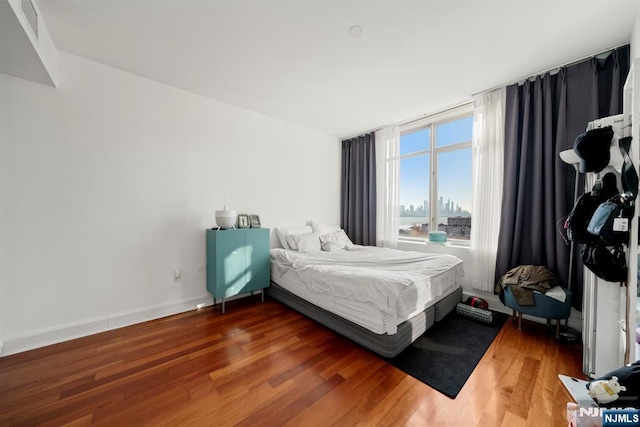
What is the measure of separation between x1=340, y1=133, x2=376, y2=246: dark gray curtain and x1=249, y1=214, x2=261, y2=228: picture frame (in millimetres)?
1889

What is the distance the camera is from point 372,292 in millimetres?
1843

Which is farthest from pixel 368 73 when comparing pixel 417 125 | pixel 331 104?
pixel 417 125

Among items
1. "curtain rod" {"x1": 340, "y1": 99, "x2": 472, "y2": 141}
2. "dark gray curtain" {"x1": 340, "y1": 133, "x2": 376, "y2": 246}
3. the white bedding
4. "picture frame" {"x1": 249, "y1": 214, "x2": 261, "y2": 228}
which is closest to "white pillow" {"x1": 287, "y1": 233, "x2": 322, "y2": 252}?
the white bedding

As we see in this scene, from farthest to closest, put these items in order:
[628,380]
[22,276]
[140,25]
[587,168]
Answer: [22,276] → [140,25] → [587,168] → [628,380]

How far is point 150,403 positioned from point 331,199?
3605 millimetres

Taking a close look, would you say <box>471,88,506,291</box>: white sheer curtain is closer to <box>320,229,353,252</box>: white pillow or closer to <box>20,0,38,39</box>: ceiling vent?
<box>320,229,353,252</box>: white pillow

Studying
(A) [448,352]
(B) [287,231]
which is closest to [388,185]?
(B) [287,231]

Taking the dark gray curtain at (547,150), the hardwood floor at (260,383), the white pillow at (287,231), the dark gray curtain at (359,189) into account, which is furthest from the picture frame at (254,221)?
the dark gray curtain at (547,150)

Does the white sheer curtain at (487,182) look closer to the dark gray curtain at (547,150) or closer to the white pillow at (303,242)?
the dark gray curtain at (547,150)

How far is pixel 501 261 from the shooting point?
265cm

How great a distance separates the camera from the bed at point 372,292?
1.80 meters

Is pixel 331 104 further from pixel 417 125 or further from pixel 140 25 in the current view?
pixel 140 25

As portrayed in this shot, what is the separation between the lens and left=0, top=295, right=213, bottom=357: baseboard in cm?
190

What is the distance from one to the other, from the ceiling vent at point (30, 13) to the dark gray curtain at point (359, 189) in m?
3.83
